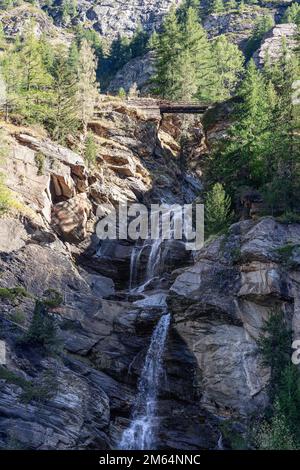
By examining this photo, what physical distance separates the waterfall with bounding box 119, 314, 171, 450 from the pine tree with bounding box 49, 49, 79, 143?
2382 cm

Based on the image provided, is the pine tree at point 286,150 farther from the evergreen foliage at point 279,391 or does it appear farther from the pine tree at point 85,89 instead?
the pine tree at point 85,89

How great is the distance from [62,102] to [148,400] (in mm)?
31863

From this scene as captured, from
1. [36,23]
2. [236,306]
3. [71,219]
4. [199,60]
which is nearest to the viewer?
[236,306]

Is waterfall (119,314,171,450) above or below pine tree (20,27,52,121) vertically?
below

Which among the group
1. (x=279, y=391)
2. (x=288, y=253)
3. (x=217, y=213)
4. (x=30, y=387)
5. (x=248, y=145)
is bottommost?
(x=279, y=391)

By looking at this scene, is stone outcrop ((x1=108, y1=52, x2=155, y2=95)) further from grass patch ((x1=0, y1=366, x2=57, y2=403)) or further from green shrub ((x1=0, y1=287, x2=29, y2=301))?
grass patch ((x1=0, y1=366, x2=57, y2=403))

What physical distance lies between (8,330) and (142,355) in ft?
27.0

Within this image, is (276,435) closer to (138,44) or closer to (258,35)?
(258,35)

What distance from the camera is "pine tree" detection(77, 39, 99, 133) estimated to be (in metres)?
54.5

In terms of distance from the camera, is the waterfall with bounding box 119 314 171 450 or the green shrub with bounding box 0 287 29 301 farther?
the green shrub with bounding box 0 287 29 301

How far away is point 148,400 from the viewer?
101 feet

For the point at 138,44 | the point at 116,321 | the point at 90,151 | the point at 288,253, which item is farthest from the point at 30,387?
the point at 138,44

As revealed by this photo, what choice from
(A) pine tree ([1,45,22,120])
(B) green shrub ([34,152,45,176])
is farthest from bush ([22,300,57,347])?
(A) pine tree ([1,45,22,120])
